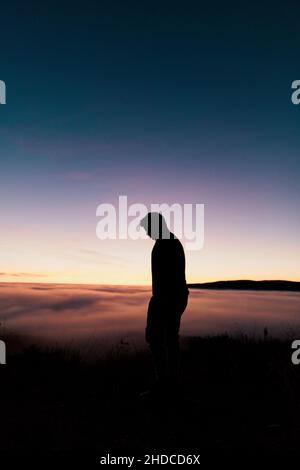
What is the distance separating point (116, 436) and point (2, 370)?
2961 millimetres

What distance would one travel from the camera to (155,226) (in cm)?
684

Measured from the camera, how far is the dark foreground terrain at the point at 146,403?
5398 mm

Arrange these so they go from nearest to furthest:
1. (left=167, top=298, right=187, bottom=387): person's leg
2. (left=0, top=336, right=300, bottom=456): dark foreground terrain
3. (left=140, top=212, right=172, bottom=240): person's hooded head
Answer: (left=0, top=336, right=300, bottom=456): dark foreground terrain, (left=167, top=298, right=187, bottom=387): person's leg, (left=140, top=212, right=172, bottom=240): person's hooded head

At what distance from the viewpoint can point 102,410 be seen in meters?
6.39

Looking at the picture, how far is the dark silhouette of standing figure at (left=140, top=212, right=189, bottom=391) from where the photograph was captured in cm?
671

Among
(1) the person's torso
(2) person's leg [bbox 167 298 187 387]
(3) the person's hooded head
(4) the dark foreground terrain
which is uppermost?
(3) the person's hooded head

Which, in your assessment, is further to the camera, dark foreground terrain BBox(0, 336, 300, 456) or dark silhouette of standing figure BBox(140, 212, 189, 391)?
dark silhouette of standing figure BBox(140, 212, 189, 391)

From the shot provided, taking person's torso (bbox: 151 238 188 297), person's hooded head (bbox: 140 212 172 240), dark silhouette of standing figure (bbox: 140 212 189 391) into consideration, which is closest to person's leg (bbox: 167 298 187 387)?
dark silhouette of standing figure (bbox: 140 212 189 391)

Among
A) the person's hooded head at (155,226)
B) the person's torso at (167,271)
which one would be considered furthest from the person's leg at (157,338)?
the person's hooded head at (155,226)

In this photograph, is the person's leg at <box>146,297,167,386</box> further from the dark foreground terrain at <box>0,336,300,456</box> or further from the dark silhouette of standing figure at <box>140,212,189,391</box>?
the dark foreground terrain at <box>0,336,300,456</box>

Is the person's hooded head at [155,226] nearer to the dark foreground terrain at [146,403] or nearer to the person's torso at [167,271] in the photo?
the person's torso at [167,271]

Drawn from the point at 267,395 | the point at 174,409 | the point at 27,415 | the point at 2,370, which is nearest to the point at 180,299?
the point at 174,409
